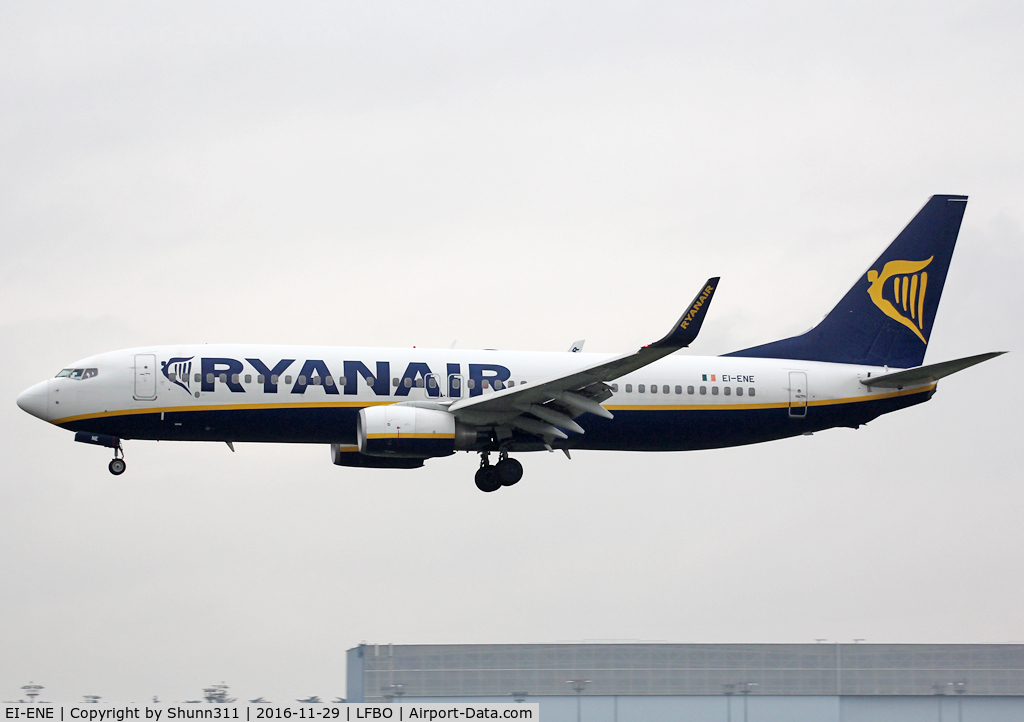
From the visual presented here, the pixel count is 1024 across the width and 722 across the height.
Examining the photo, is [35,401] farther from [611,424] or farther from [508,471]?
[611,424]

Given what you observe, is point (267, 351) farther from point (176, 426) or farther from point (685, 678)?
point (685, 678)

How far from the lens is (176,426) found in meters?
37.1

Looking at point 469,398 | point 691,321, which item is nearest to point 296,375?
point 469,398

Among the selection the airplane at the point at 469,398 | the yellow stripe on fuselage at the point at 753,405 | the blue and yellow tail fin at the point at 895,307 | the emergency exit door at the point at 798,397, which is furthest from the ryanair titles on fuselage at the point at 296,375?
the blue and yellow tail fin at the point at 895,307

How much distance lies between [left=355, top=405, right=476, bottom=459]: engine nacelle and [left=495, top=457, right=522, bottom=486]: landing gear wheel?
7.43 ft

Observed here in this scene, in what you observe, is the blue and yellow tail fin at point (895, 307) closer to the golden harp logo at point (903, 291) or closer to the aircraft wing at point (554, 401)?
the golden harp logo at point (903, 291)

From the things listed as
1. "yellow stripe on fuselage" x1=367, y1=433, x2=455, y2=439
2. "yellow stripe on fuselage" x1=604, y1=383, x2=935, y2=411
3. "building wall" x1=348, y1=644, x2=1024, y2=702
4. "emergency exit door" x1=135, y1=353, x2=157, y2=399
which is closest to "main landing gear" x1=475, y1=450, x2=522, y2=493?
"yellow stripe on fuselage" x1=367, y1=433, x2=455, y2=439

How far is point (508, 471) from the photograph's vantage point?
38906mm

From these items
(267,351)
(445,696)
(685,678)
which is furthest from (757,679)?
(267,351)

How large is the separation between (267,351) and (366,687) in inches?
785

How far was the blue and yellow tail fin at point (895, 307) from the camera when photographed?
43.7m

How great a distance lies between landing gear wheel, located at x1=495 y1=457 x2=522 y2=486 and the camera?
38.9 metres

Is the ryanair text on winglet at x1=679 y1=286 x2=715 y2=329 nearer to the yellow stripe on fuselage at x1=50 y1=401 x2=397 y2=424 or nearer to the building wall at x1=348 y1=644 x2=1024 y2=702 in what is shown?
the yellow stripe on fuselage at x1=50 y1=401 x2=397 y2=424

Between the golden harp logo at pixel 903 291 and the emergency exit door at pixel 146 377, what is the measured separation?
80.5 ft
